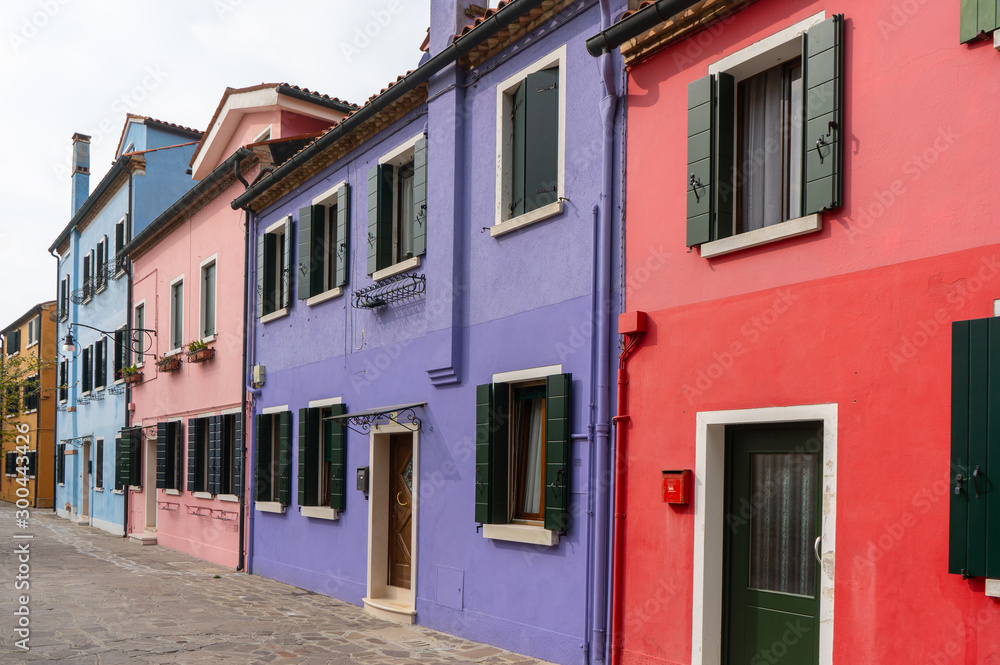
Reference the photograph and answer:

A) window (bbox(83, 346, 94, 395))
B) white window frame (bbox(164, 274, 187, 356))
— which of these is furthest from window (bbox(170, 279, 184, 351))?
window (bbox(83, 346, 94, 395))

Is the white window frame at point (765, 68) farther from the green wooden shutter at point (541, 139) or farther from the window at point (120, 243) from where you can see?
the window at point (120, 243)

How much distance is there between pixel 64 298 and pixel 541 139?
29887 millimetres

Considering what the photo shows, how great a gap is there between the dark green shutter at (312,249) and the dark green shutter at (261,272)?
166 cm

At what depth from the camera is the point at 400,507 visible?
1181 cm

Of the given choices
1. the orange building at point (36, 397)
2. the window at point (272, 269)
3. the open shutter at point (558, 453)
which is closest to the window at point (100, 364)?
the orange building at point (36, 397)

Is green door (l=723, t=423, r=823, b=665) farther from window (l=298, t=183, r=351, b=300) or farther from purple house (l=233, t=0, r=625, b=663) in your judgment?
window (l=298, t=183, r=351, b=300)

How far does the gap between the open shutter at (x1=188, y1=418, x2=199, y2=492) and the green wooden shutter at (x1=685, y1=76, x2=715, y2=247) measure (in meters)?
13.5

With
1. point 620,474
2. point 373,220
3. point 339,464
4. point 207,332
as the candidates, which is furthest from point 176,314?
point 620,474

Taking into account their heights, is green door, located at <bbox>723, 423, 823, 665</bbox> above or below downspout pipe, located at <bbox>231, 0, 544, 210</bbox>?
below

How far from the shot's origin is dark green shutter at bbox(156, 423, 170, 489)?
2025 cm

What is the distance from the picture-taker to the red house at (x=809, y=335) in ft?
17.8

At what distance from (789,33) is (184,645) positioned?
761 centimetres

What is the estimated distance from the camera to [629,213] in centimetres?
797

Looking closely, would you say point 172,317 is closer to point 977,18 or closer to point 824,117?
point 824,117
